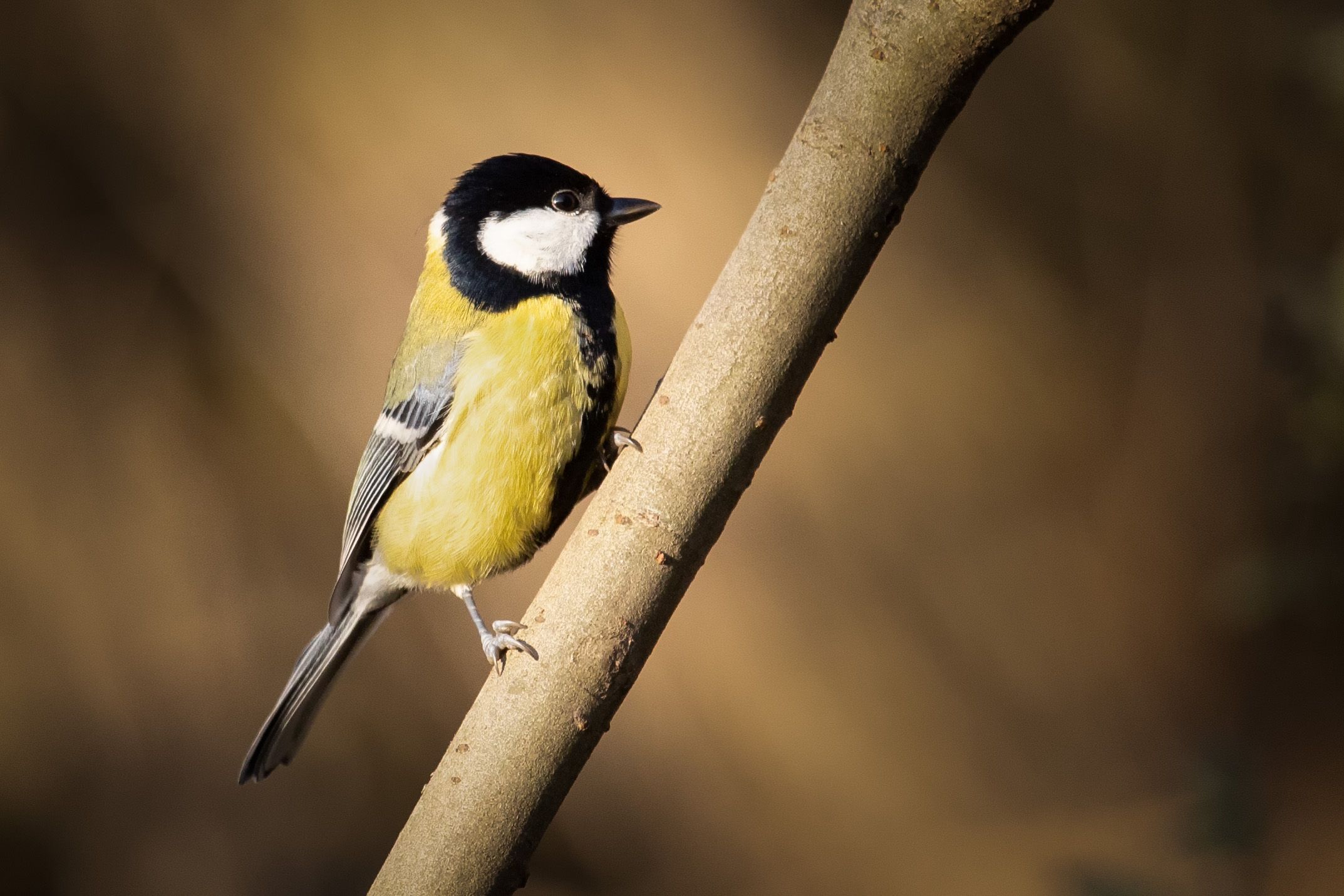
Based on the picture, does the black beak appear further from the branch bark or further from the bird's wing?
the branch bark

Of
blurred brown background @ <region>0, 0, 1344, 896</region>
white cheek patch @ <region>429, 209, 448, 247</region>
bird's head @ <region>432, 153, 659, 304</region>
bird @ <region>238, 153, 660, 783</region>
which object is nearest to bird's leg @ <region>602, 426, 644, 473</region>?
bird @ <region>238, 153, 660, 783</region>

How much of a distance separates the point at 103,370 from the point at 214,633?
49 centimetres

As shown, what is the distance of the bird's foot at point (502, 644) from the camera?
81cm

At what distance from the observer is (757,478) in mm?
1771

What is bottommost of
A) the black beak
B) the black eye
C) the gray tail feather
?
the gray tail feather

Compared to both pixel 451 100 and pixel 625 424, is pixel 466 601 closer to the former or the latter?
pixel 625 424

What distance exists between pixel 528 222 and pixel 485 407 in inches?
10.0

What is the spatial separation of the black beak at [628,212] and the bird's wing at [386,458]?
0.90ft

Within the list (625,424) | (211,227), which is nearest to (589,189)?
(625,424)

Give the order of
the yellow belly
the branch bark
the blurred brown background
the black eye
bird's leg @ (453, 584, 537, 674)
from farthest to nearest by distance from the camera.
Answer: the blurred brown background, the black eye, the yellow belly, bird's leg @ (453, 584, 537, 674), the branch bark

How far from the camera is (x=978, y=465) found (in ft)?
5.91

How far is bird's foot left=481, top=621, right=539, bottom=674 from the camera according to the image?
806 millimetres

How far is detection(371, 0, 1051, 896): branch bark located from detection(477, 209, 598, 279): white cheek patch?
0.49 m

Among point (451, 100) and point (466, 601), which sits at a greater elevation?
point (451, 100)
